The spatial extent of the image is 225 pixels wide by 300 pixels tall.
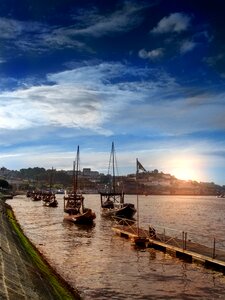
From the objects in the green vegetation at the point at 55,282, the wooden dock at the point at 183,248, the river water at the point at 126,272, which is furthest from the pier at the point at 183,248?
the green vegetation at the point at 55,282

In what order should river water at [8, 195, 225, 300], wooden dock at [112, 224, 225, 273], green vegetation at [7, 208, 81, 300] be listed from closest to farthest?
green vegetation at [7, 208, 81, 300], river water at [8, 195, 225, 300], wooden dock at [112, 224, 225, 273]

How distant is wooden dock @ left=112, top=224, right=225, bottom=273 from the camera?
1304 inches

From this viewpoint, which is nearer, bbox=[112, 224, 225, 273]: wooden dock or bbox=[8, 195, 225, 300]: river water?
bbox=[8, 195, 225, 300]: river water

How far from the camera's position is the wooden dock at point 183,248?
109 ft

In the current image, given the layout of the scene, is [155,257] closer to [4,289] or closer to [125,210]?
[4,289]

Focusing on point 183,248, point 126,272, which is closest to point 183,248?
point 183,248

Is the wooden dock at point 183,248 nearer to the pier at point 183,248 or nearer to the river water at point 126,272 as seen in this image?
the pier at point 183,248

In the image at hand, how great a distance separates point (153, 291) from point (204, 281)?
4813 millimetres

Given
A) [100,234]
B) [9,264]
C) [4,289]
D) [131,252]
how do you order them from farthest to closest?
[100,234] < [131,252] < [9,264] < [4,289]

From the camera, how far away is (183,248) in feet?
124

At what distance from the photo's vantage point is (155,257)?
37.8 metres

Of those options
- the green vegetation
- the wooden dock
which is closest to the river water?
the wooden dock

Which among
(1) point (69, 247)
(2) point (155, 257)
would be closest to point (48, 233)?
(1) point (69, 247)

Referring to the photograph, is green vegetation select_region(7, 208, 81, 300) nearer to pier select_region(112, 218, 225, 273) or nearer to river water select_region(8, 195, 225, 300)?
river water select_region(8, 195, 225, 300)
